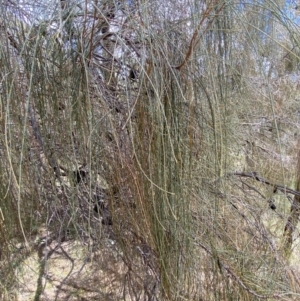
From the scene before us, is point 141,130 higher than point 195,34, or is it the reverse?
point 195,34

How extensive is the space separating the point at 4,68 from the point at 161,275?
0.49 m

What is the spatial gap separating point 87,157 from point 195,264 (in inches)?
13.4

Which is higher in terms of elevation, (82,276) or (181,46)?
(181,46)

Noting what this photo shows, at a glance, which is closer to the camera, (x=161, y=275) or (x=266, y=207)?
(x=161, y=275)

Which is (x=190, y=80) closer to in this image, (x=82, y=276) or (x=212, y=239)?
(x=212, y=239)

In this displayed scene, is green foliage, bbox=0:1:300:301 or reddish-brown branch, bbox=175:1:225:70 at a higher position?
reddish-brown branch, bbox=175:1:225:70

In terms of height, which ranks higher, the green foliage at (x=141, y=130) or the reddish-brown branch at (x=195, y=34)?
the reddish-brown branch at (x=195, y=34)

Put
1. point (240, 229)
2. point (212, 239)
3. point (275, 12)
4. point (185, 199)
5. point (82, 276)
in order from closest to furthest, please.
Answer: point (275, 12)
point (185, 199)
point (212, 239)
point (240, 229)
point (82, 276)


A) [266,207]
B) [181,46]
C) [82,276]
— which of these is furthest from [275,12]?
[82,276]

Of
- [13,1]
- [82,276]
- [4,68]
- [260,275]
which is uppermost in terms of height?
[13,1]

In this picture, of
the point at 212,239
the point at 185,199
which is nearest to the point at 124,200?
the point at 185,199

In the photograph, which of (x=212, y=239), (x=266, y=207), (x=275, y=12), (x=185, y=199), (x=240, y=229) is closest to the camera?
(x=275, y=12)

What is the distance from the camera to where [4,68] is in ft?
1.77

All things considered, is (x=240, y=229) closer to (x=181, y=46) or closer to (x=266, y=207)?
(x=266, y=207)
